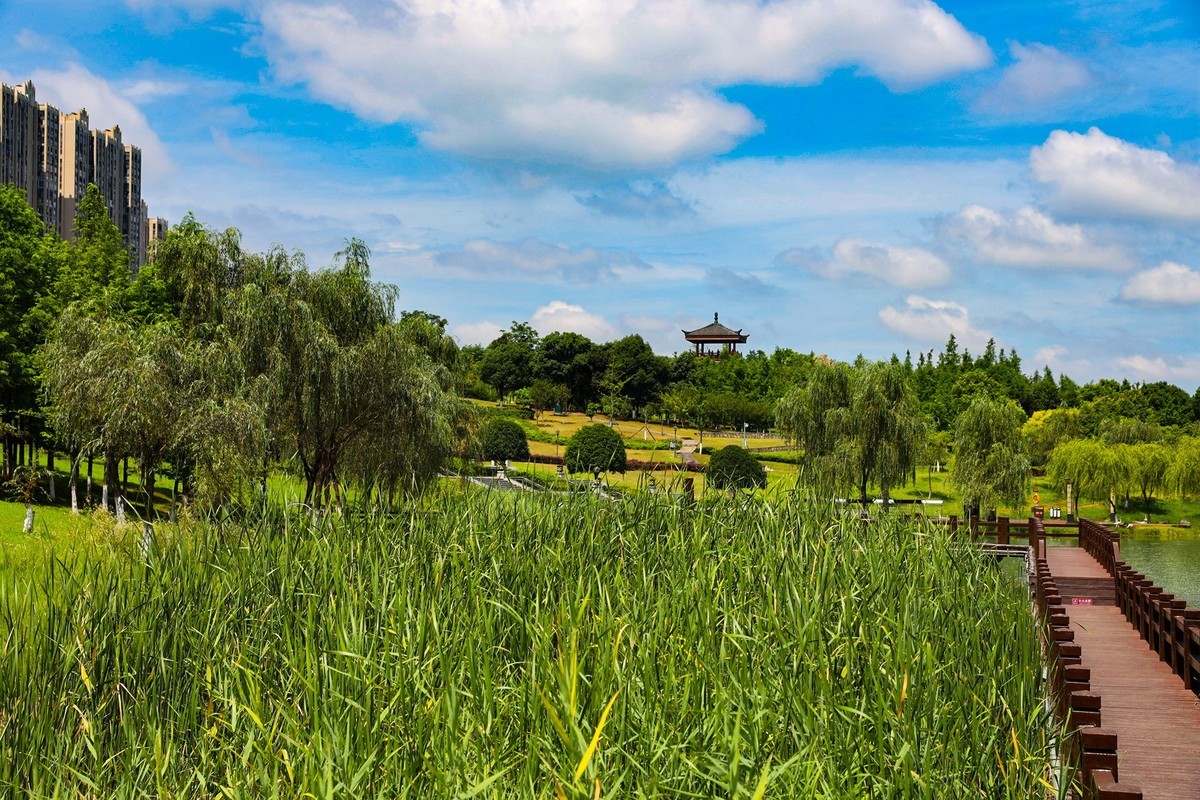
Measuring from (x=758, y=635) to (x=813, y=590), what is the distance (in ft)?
4.20

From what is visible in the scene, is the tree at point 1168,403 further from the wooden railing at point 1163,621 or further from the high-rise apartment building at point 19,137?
the high-rise apartment building at point 19,137

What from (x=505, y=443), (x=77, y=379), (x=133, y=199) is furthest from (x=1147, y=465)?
(x=133, y=199)

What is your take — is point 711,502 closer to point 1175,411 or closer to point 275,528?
point 275,528

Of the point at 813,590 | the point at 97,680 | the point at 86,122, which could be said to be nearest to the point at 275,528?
the point at 97,680

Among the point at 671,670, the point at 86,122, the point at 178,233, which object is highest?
the point at 86,122

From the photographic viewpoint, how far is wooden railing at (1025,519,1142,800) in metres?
4.84

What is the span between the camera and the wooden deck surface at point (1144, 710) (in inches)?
286

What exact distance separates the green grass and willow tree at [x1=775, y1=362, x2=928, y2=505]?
23.9 metres

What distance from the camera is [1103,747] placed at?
5.27 meters

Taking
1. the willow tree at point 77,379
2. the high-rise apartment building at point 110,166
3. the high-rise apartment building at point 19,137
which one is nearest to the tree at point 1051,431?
the willow tree at point 77,379

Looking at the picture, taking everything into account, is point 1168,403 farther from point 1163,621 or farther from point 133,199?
point 133,199

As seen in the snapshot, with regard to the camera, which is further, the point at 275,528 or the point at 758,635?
the point at 275,528

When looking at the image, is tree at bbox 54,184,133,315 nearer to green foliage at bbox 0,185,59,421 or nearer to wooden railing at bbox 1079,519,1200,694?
green foliage at bbox 0,185,59,421

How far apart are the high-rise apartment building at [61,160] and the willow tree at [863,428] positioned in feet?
217
